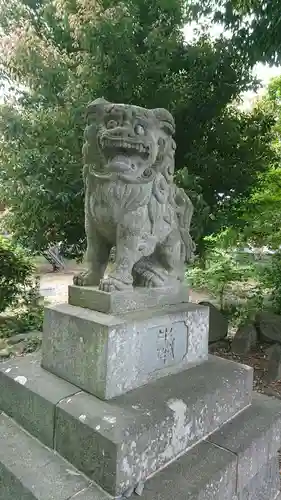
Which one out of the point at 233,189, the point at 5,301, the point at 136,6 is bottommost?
the point at 5,301

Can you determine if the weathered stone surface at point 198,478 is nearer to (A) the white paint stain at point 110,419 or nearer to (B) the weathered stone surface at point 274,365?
(A) the white paint stain at point 110,419

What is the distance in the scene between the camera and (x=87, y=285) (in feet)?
5.94

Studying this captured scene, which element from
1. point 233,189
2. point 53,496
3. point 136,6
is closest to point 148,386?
point 53,496

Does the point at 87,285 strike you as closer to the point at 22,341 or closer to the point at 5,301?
the point at 22,341

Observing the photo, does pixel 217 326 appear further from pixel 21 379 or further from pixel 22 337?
pixel 21 379

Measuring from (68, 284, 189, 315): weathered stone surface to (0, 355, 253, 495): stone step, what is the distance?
376 mm

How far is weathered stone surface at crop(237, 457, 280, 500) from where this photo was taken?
1708 mm

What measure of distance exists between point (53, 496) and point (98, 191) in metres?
1.25

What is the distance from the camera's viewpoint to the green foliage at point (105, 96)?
11.6 ft

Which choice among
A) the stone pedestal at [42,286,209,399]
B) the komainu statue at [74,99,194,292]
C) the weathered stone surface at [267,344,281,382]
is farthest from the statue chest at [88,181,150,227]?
the weathered stone surface at [267,344,281,382]

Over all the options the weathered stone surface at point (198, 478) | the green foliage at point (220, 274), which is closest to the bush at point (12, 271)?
the green foliage at point (220, 274)

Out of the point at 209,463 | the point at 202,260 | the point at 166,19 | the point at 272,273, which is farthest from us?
the point at 202,260

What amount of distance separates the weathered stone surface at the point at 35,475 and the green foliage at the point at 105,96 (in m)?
2.37

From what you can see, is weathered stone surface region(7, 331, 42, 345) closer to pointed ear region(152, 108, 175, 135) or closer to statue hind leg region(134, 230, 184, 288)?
statue hind leg region(134, 230, 184, 288)
